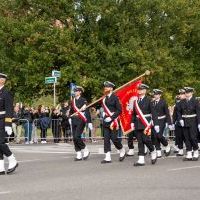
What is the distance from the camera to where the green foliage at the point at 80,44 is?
40000 mm

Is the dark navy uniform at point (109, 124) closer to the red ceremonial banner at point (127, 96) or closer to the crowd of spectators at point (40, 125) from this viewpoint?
the red ceremonial banner at point (127, 96)

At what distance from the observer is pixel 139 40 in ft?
135

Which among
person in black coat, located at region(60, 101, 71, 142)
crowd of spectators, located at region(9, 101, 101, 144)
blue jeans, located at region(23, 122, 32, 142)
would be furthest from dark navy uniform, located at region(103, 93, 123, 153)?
blue jeans, located at region(23, 122, 32, 142)

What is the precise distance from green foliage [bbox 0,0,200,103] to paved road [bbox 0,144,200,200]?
923 inches

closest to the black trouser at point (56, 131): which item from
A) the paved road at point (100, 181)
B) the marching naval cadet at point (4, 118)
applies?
the paved road at point (100, 181)

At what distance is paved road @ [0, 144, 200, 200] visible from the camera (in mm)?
9906

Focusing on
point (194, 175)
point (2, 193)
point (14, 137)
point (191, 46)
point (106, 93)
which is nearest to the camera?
point (2, 193)

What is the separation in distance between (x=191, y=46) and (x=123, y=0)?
9781mm

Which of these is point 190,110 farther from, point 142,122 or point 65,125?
point 65,125

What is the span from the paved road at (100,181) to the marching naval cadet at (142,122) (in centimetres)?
33

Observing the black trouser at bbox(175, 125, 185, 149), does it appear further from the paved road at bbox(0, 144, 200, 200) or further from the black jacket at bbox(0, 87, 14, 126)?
the black jacket at bbox(0, 87, 14, 126)

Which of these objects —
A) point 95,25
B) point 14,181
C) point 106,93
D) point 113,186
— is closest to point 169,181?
point 113,186

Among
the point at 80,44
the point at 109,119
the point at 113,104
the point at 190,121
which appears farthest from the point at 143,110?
the point at 80,44

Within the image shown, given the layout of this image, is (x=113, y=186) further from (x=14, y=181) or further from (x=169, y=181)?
(x=14, y=181)
